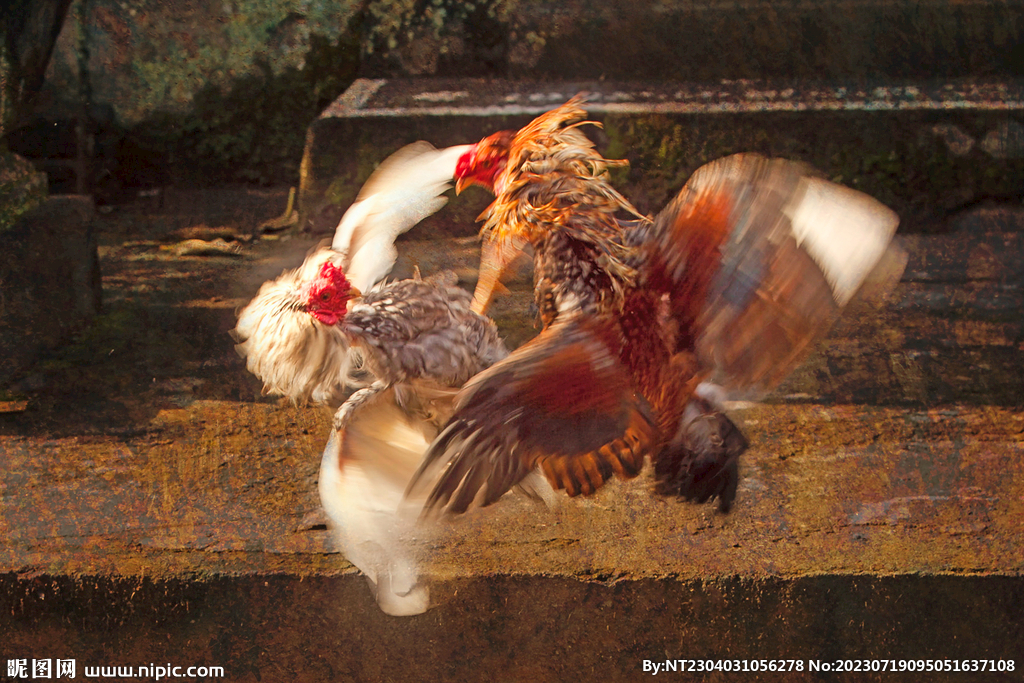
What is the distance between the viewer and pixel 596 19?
1.44 meters

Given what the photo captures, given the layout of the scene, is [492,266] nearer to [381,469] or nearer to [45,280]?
[381,469]

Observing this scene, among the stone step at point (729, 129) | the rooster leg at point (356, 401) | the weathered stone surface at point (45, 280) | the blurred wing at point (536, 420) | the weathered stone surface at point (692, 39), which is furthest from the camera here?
the weathered stone surface at point (692, 39)

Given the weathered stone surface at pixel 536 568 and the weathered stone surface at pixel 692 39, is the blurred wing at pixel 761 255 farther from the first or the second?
the weathered stone surface at pixel 692 39

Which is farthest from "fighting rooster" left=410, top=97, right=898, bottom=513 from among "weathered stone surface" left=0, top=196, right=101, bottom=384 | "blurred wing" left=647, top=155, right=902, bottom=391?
"weathered stone surface" left=0, top=196, right=101, bottom=384

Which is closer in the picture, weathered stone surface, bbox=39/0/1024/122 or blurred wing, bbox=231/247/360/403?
blurred wing, bbox=231/247/360/403

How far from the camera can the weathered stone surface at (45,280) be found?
1153 millimetres

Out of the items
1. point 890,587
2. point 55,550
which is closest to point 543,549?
point 890,587

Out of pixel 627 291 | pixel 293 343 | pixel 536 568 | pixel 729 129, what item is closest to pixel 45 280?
pixel 293 343

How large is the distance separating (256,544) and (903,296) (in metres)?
1.13

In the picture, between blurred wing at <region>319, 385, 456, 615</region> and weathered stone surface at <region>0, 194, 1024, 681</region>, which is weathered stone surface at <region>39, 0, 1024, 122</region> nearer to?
weathered stone surface at <region>0, 194, 1024, 681</region>

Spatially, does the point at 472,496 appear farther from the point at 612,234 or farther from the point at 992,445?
the point at 992,445

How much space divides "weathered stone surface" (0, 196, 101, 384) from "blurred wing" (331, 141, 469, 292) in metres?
0.75

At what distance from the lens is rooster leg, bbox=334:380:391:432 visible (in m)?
0.67

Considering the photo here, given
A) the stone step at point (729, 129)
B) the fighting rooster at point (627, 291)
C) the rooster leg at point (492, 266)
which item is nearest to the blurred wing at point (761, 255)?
the fighting rooster at point (627, 291)
